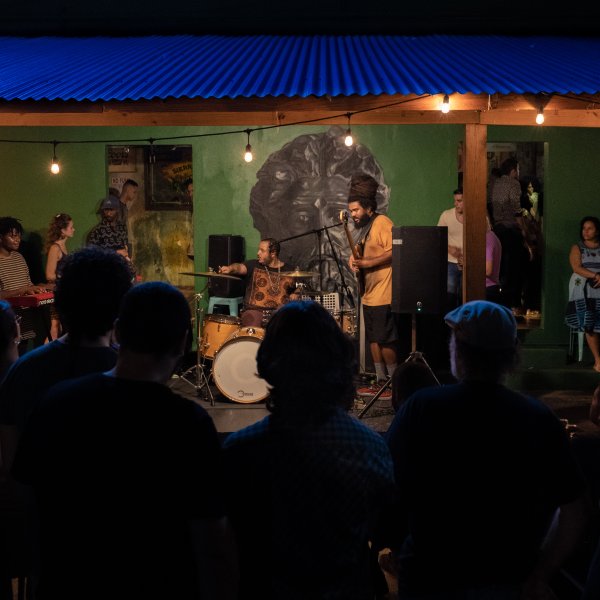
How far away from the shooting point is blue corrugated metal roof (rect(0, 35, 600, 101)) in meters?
6.13

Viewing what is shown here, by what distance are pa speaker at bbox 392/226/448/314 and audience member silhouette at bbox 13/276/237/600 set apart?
6480 mm

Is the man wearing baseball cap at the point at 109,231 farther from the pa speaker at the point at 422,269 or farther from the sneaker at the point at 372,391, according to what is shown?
the pa speaker at the point at 422,269

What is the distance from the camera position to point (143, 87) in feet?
20.7

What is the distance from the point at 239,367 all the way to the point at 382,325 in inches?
68.0

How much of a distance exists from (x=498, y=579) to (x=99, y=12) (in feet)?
28.3

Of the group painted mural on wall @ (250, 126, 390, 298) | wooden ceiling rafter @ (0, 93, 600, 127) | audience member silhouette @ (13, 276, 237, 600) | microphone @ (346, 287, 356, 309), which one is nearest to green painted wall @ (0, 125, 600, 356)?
painted mural on wall @ (250, 126, 390, 298)

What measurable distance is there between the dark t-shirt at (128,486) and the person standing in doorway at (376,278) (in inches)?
270

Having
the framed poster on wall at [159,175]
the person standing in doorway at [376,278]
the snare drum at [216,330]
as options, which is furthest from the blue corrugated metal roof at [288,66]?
the snare drum at [216,330]

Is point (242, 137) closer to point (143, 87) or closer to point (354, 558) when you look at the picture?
point (143, 87)

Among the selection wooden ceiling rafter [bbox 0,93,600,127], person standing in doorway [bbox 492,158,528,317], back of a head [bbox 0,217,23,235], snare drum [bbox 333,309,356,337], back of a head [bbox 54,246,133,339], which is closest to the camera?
back of a head [bbox 54,246,133,339]

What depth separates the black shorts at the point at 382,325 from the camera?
8.95 metres

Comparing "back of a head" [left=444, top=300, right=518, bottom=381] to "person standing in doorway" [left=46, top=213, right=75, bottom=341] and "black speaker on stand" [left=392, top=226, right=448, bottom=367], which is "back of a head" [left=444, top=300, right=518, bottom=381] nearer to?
"black speaker on stand" [left=392, top=226, right=448, bottom=367]

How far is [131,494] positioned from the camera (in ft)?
6.73

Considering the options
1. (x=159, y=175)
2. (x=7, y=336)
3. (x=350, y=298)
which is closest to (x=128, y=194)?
(x=159, y=175)
